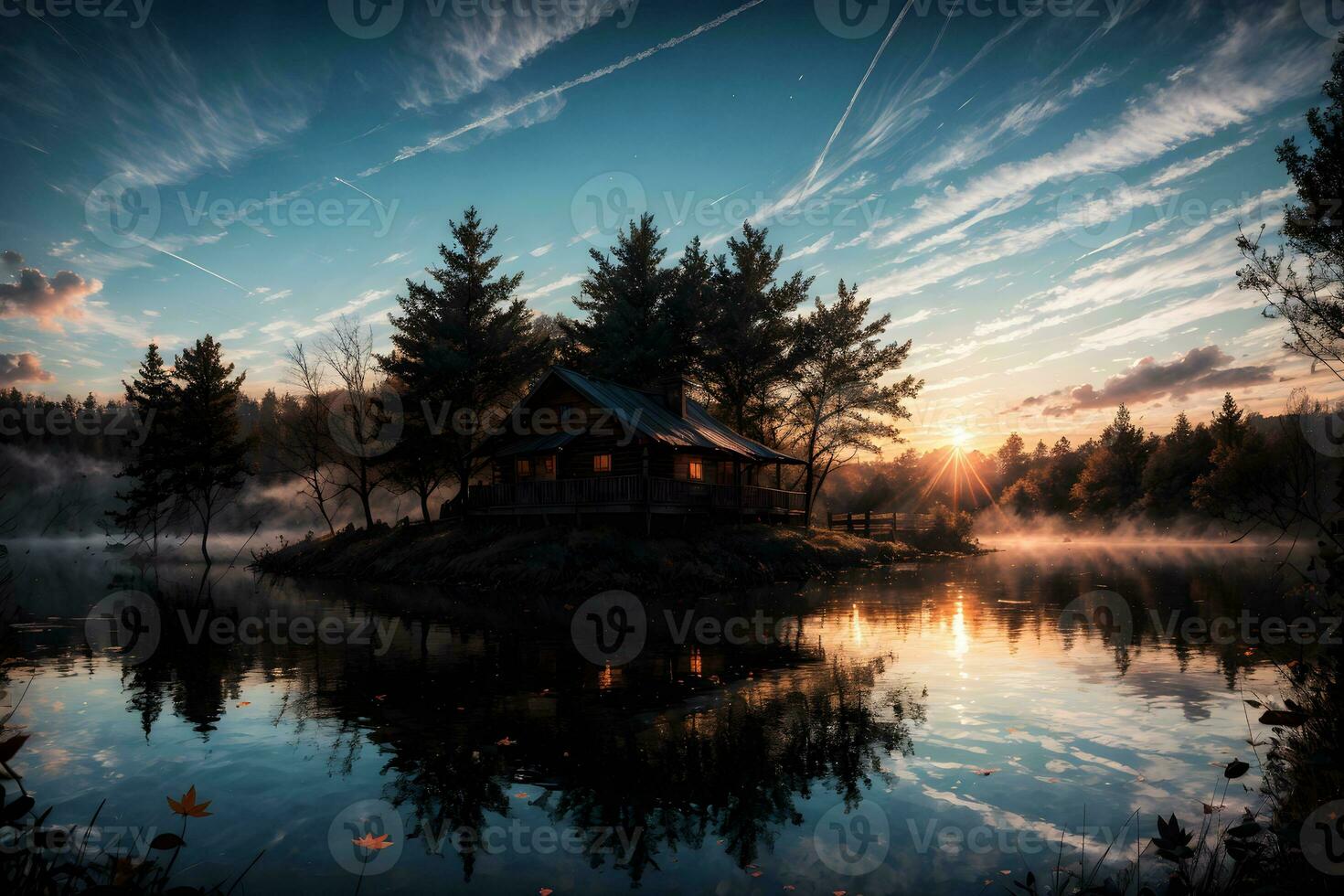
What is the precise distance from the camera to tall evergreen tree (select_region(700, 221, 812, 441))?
46750 millimetres

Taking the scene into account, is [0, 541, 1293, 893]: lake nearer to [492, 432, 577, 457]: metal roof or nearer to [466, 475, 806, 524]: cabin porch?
[466, 475, 806, 524]: cabin porch

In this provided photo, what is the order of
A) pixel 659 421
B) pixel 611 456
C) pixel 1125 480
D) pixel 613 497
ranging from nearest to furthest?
pixel 613 497
pixel 611 456
pixel 659 421
pixel 1125 480

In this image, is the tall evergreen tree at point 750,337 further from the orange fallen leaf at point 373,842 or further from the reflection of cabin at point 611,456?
the orange fallen leaf at point 373,842

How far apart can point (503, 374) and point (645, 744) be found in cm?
3586

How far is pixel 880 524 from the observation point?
4922 cm

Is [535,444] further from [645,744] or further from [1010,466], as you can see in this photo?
[1010,466]

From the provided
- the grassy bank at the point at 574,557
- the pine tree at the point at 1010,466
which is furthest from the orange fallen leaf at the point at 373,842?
the pine tree at the point at 1010,466

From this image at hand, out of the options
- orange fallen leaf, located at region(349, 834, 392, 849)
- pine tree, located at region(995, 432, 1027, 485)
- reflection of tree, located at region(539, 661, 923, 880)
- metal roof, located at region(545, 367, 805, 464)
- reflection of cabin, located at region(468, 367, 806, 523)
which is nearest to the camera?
orange fallen leaf, located at region(349, 834, 392, 849)

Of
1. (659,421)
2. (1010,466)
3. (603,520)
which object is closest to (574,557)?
(603,520)

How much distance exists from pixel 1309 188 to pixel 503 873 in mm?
24470

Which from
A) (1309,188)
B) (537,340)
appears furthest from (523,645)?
(537,340)

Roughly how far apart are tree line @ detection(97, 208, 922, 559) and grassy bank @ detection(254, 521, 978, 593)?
4366mm

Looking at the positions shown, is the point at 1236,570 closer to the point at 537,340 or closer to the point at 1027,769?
the point at 1027,769

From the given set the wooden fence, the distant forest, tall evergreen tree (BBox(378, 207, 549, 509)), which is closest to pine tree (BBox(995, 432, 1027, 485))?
the distant forest
